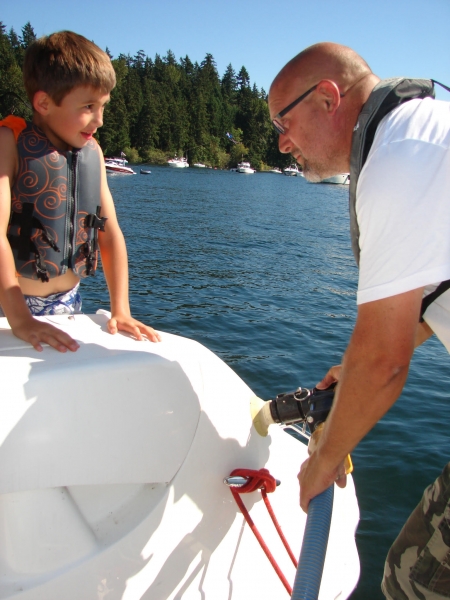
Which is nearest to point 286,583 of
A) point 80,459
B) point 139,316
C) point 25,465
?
point 80,459

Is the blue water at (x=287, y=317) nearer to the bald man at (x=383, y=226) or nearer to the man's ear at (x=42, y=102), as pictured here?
the bald man at (x=383, y=226)

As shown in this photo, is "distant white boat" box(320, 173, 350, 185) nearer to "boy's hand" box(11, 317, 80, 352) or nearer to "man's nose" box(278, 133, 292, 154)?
"man's nose" box(278, 133, 292, 154)

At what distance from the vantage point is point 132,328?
2.20m

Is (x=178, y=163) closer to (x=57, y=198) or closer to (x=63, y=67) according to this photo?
(x=57, y=198)

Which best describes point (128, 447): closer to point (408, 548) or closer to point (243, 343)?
point (408, 548)

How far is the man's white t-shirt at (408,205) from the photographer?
47.0 inches

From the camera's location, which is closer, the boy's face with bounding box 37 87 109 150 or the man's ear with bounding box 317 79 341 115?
the man's ear with bounding box 317 79 341 115

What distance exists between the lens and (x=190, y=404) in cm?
194

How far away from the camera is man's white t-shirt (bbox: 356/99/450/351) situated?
47.0 inches

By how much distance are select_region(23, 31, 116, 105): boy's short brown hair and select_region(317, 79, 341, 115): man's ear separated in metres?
1.03

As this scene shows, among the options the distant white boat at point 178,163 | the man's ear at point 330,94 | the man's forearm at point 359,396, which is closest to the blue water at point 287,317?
the man's forearm at point 359,396

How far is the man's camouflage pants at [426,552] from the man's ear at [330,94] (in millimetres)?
1082

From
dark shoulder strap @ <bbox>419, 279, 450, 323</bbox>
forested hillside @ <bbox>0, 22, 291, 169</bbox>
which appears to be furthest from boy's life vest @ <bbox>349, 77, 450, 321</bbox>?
forested hillside @ <bbox>0, 22, 291, 169</bbox>

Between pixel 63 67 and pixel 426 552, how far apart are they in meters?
2.11
